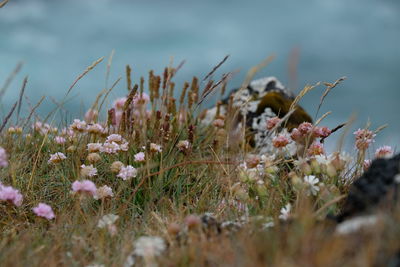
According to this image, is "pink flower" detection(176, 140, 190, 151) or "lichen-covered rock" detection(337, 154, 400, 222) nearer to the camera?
"lichen-covered rock" detection(337, 154, 400, 222)

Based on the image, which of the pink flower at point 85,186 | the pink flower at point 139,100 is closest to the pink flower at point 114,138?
the pink flower at point 139,100

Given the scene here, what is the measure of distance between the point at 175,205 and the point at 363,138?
1455 millimetres

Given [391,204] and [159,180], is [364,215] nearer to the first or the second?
[391,204]

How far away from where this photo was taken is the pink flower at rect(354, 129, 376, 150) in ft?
13.1

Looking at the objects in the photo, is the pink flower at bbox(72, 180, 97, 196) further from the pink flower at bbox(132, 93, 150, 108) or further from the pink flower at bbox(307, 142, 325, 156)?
the pink flower at bbox(132, 93, 150, 108)

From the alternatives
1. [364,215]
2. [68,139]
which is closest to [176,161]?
[68,139]

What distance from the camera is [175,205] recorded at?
13.3ft

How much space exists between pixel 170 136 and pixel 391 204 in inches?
116

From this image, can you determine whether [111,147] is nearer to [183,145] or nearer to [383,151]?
[183,145]

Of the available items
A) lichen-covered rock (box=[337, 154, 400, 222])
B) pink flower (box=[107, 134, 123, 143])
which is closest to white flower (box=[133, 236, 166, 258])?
lichen-covered rock (box=[337, 154, 400, 222])

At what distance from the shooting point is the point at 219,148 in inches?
228

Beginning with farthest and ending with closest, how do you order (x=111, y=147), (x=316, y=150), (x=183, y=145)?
(x=183, y=145) < (x=111, y=147) < (x=316, y=150)

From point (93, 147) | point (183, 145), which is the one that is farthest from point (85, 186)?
point (183, 145)

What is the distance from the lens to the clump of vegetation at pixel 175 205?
84.0 inches
